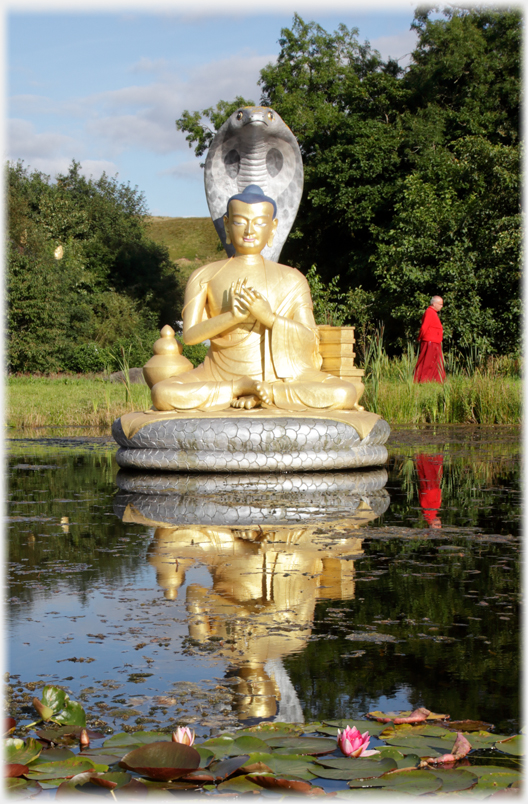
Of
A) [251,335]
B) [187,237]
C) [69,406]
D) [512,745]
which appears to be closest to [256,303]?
[251,335]

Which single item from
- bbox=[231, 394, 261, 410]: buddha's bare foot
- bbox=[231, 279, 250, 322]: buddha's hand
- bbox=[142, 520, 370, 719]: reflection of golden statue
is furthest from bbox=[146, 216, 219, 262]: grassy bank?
bbox=[142, 520, 370, 719]: reflection of golden statue

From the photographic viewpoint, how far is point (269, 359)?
668 cm

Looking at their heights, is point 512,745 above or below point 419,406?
below

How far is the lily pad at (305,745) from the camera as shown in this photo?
1.74 meters

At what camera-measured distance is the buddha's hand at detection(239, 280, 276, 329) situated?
641 centimetres

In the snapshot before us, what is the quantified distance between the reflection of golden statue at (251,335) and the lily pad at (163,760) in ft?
15.2

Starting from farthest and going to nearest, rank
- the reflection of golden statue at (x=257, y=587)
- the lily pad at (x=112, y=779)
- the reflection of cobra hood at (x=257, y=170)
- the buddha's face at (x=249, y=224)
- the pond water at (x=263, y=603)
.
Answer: the reflection of cobra hood at (x=257, y=170) → the buddha's face at (x=249, y=224) → the reflection of golden statue at (x=257, y=587) → the pond water at (x=263, y=603) → the lily pad at (x=112, y=779)

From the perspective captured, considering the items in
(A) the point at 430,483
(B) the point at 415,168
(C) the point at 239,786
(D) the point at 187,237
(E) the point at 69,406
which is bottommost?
(C) the point at 239,786

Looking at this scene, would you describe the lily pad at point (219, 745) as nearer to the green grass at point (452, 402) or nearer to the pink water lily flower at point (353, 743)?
the pink water lily flower at point (353, 743)

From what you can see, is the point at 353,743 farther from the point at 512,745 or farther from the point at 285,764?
the point at 512,745

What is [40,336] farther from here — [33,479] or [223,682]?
[223,682]

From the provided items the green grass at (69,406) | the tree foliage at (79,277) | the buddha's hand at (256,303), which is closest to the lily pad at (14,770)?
the buddha's hand at (256,303)

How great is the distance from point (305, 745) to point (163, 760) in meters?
0.31

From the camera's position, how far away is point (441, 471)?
6379mm
